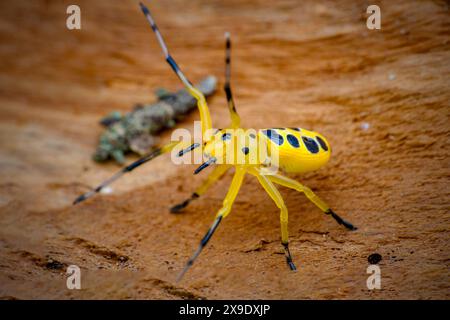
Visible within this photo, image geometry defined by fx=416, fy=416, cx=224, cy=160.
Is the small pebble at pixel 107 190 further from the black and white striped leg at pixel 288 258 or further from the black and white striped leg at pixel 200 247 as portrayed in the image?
the black and white striped leg at pixel 288 258

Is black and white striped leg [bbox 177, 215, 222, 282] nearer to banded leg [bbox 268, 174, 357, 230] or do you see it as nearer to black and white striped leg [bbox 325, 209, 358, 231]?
banded leg [bbox 268, 174, 357, 230]

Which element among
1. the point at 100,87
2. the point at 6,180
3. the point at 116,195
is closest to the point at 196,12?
the point at 100,87

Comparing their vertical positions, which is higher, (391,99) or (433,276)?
(391,99)

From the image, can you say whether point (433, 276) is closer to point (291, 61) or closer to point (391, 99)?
point (391, 99)

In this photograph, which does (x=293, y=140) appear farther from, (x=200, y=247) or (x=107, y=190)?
(x=107, y=190)

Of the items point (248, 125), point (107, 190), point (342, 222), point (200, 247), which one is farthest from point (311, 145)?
point (107, 190)

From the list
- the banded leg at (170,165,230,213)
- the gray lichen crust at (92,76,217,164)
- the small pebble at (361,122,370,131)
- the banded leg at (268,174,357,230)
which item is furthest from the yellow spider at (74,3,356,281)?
the gray lichen crust at (92,76,217,164)

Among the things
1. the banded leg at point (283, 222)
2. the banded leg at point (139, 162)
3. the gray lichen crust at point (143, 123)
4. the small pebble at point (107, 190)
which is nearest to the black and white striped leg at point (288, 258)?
the banded leg at point (283, 222)
